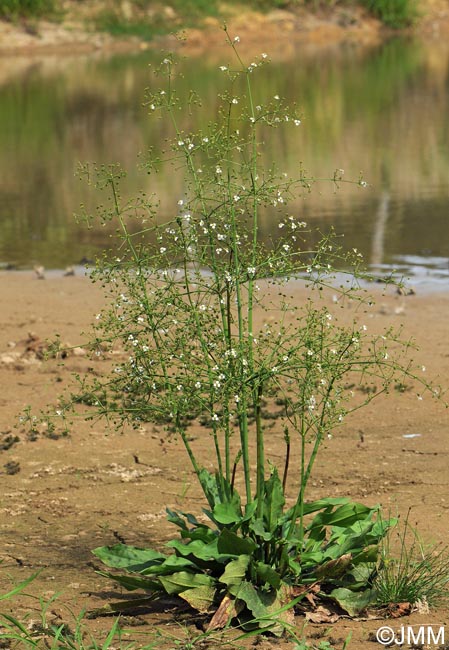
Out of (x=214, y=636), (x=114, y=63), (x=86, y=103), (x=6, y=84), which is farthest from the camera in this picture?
(x=114, y=63)

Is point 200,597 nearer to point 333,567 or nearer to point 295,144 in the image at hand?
point 333,567

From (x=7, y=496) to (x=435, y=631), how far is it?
2.16 meters

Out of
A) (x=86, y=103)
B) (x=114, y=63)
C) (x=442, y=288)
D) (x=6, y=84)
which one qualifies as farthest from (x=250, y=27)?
(x=442, y=288)

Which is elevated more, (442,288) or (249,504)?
(249,504)

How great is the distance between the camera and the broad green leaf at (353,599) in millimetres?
4129

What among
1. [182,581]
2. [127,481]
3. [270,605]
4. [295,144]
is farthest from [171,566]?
[295,144]

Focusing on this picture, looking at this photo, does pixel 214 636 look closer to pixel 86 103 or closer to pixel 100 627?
pixel 100 627

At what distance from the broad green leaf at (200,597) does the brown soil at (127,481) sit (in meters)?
0.06

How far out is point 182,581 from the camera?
4125 mm

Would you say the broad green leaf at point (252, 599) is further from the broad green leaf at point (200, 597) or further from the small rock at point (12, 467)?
the small rock at point (12, 467)

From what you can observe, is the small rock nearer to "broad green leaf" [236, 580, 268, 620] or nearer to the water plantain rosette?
the water plantain rosette

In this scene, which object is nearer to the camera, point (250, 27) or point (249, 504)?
point (249, 504)

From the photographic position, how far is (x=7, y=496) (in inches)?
215

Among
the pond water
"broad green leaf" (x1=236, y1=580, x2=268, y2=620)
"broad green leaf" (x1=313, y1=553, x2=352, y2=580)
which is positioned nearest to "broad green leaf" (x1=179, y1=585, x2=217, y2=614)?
"broad green leaf" (x1=236, y1=580, x2=268, y2=620)
